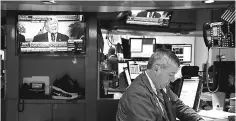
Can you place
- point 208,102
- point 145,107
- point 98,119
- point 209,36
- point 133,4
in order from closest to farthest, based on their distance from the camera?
point 145,107, point 209,36, point 133,4, point 208,102, point 98,119

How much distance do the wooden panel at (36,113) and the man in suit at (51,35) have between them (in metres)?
0.92

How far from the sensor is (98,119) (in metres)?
4.84

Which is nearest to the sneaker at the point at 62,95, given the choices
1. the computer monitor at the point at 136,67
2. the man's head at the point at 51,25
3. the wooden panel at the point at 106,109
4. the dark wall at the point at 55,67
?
the dark wall at the point at 55,67

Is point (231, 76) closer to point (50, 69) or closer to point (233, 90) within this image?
point (233, 90)

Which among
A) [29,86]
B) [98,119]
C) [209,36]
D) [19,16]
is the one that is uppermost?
[19,16]

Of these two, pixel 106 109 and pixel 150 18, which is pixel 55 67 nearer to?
pixel 106 109

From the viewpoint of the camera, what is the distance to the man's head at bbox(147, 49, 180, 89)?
9.58ft

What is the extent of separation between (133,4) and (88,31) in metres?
0.96

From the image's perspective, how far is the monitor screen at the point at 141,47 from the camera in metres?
7.98

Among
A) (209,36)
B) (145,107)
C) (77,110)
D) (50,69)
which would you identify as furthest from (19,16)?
(145,107)

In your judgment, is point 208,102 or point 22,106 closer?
point 208,102

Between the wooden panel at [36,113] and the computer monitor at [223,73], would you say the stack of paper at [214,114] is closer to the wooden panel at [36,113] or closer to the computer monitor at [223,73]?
the computer monitor at [223,73]

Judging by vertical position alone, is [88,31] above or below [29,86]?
above

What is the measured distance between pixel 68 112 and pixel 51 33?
1136 mm
